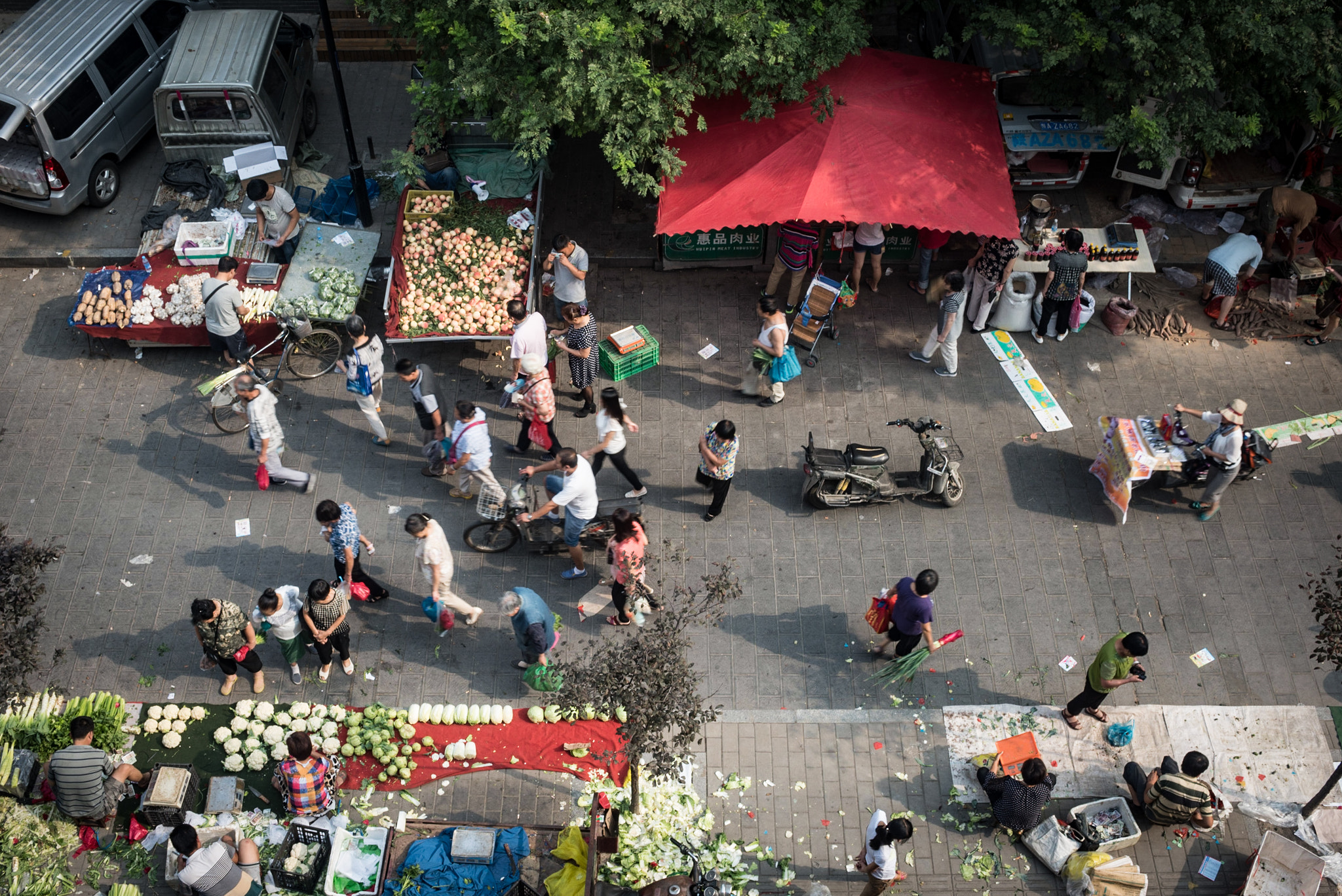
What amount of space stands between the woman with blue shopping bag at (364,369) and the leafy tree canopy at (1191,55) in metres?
8.13

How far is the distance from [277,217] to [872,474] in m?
8.57

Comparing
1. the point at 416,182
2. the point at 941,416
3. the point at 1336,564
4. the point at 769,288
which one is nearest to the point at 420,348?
the point at 416,182

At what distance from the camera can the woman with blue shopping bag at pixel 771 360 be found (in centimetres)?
1241

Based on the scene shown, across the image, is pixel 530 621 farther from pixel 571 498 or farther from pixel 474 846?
pixel 474 846

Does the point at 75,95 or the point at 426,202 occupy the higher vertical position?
the point at 75,95

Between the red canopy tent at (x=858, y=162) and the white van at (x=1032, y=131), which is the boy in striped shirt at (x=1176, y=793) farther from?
the white van at (x=1032, y=131)

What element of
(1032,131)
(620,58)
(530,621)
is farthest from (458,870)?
(1032,131)

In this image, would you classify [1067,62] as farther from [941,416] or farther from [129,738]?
[129,738]

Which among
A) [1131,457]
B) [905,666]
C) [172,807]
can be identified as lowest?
[905,666]

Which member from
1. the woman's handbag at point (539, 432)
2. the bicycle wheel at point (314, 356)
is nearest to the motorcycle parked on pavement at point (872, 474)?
the woman's handbag at point (539, 432)

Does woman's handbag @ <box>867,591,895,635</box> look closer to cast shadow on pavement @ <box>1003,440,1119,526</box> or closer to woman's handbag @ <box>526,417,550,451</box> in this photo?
cast shadow on pavement @ <box>1003,440,1119,526</box>

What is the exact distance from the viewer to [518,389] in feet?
40.0

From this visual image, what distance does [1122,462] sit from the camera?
11867 millimetres

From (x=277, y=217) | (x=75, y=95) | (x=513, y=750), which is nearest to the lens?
(x=513, y=750)
